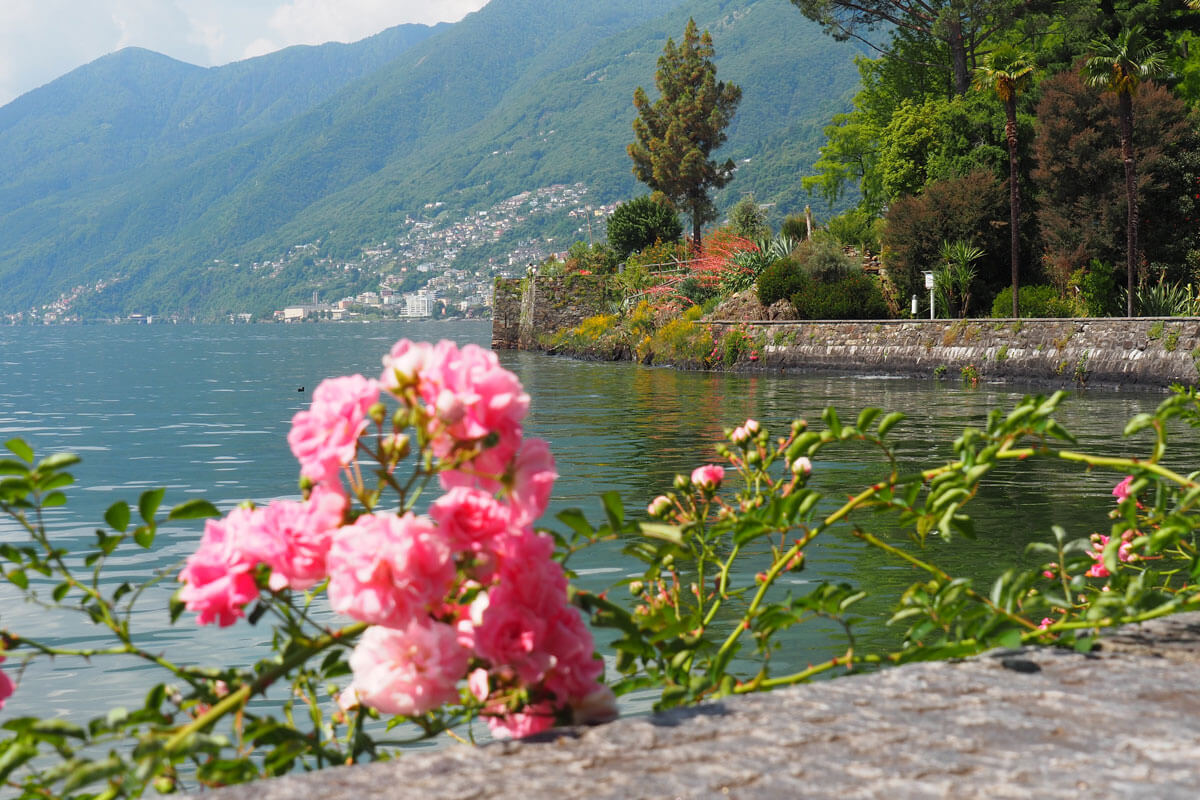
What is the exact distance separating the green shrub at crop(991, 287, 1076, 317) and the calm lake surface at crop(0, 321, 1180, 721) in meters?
5.01

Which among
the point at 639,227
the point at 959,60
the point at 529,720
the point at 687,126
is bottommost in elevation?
the point at 529,720

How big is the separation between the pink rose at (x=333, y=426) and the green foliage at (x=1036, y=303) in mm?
26648

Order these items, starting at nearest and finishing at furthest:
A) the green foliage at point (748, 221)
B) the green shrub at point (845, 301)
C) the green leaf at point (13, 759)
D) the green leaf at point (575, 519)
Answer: the green leaf at point (13, 759) → the green leaf at point (575, 519) → the green shrub at point (845, 301) → the green foliage at point (748, 221)

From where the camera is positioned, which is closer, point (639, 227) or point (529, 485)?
point (529, 485)

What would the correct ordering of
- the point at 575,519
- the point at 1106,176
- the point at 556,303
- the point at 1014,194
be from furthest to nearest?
1. the point at 556,303
2. the point at 1106,176
3. the point at 1014,194
4. the point at 575,519

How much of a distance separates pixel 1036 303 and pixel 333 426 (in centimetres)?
2691

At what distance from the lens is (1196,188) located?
26.1 meters

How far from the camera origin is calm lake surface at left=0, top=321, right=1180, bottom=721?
5516 mm

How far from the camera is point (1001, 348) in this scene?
2294cm

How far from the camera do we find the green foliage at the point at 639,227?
44.2 m

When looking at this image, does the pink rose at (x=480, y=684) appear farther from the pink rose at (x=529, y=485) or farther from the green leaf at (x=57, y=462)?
the green leaf at (x=57, y=462)

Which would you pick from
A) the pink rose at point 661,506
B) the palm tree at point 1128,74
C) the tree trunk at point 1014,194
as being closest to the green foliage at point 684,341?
the tree trunk at point 1014,194

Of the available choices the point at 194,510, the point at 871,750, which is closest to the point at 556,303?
the point at 194,510

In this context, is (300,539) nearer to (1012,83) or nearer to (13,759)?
(13,759)
